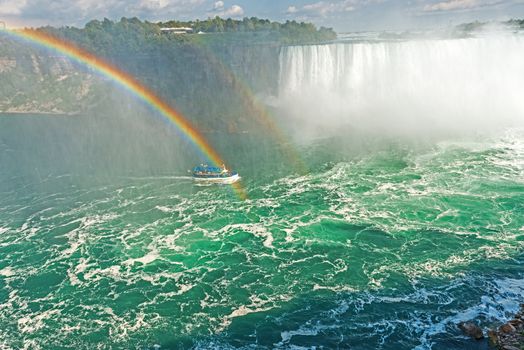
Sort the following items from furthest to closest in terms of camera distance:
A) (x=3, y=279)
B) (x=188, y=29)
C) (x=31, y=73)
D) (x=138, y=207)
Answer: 1. (x=188, y=29)
2. (x=31, y=73)
3. (x=138, y=207)
4. (x=3, y=279)

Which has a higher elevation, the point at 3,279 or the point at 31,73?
the point at 31,73

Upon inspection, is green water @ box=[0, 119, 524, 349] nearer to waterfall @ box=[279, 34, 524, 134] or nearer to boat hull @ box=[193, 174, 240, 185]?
boat hull @ box=[193, 174, 240, 185]

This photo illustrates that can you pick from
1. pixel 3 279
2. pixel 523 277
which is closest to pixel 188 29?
pixel 3 279

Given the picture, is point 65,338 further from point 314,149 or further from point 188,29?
point 188,29

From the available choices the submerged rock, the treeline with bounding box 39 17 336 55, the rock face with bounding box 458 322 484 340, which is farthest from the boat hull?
the treeline with bounding box 39 17 336 55

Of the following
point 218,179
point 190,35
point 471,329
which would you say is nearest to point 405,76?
point 218,179

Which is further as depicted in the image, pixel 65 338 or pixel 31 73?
pixel 31 73
